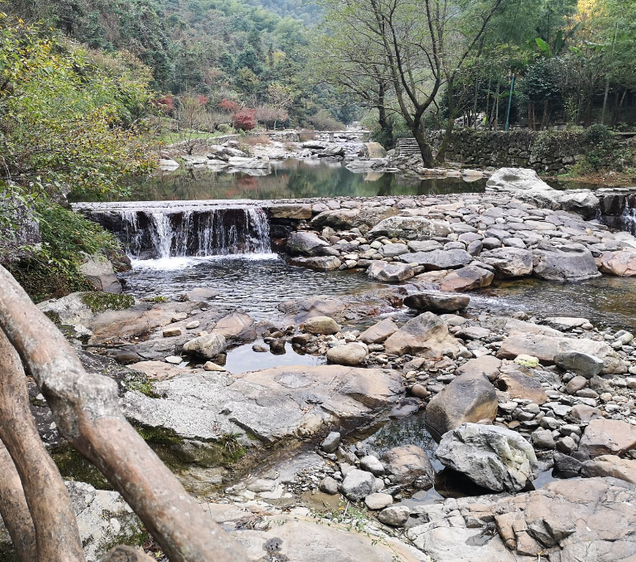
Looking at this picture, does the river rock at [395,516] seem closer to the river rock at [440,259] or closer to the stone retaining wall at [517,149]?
the river rock at [440,259]

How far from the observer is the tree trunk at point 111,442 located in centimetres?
87

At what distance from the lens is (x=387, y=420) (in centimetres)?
427

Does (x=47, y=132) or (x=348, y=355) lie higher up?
(x=47, y=132)

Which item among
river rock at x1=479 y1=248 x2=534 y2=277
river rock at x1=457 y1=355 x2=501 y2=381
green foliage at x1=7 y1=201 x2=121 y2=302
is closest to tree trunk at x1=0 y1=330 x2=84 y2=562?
river rock at x1=457 y1=355 x2=501 y2=381

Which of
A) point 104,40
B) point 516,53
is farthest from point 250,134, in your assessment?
point 516,53

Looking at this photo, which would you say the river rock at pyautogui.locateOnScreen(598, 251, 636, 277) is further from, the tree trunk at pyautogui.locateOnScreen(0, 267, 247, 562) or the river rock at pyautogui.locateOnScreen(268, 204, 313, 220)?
the tree trunk at pyautogui.locateOnScreen(0, 267, 247, 562)

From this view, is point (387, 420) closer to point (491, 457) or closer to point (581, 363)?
point (491, 457)

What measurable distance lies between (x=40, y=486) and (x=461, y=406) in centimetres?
341

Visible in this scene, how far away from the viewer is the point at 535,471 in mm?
3461

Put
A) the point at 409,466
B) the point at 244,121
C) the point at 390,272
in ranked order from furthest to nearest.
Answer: the point at 244,121, the point at 390,272, the point at 409,466

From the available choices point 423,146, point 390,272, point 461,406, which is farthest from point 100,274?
point 423,146

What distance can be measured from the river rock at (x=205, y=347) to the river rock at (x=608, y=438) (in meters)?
3.58

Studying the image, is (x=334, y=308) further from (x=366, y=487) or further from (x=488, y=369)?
(x=366, y=487)

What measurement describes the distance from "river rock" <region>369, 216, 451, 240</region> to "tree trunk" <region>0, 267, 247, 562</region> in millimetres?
9275
